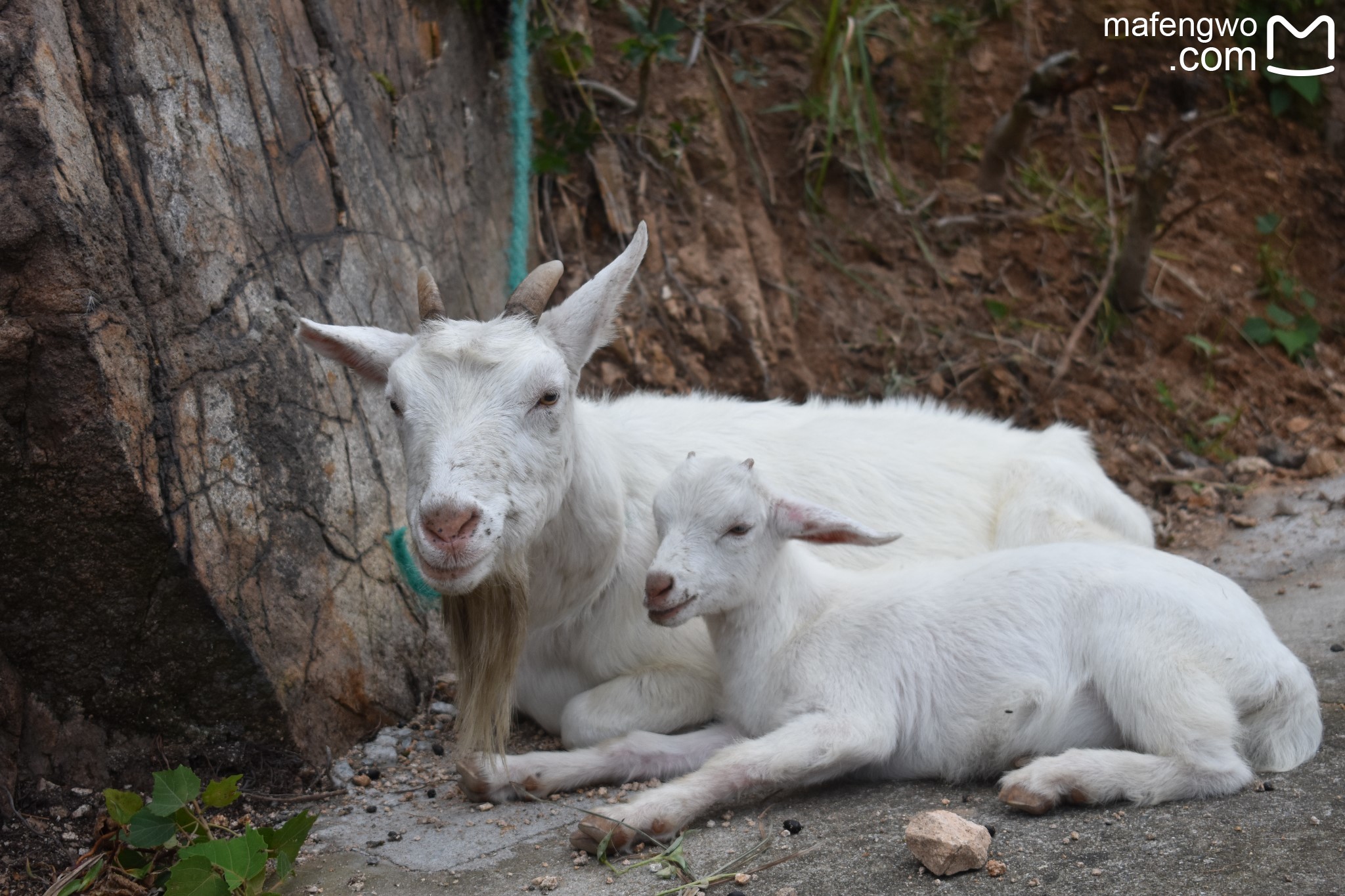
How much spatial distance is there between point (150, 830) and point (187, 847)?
0.17 meters

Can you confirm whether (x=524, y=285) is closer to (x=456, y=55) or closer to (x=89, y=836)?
(x=89, y=836)

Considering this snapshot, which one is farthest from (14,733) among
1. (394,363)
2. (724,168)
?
(724,168)

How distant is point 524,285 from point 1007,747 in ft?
6.42

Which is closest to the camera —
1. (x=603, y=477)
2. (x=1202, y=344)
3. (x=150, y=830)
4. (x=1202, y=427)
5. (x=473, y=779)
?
(x=150, y=830)

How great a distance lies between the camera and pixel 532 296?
3.71 m

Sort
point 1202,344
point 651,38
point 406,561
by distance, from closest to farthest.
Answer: point 406,561
point 651,38
point 1202,344

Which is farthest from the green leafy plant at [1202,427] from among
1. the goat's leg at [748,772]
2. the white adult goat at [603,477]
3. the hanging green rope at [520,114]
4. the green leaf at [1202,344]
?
the goat's leg at [748,772]

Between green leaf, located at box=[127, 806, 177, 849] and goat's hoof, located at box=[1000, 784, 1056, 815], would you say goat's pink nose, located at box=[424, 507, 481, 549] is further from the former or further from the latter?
goat's hoof, located at box=[1000, 784, 1056, 815]

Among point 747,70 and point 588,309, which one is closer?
point 588,309

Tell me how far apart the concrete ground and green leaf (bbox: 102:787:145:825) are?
1.49 ft

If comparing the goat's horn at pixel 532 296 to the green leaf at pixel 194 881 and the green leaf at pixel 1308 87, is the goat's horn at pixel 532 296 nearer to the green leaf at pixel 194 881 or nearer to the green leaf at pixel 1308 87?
the green leaf at pixel 194 881

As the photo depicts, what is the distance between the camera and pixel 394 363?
3.50m

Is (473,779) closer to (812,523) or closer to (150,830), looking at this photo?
(150,830)

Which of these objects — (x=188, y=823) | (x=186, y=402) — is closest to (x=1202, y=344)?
(x=186, y=402)
